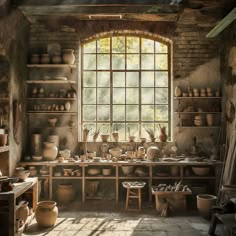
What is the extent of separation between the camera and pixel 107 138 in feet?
26.3

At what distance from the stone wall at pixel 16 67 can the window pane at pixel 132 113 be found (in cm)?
240

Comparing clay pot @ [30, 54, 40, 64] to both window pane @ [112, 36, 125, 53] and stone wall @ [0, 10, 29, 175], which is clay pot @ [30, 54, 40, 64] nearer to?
stone wall @ [0, 10, 29, 175]

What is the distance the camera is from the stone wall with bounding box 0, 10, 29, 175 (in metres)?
6.55

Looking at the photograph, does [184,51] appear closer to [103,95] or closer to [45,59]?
[103,95]

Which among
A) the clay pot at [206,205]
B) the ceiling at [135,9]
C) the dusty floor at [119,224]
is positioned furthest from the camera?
the ceiling at [135,9]

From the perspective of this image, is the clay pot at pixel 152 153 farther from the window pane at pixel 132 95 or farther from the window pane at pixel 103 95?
the window pane at pixel 103 95

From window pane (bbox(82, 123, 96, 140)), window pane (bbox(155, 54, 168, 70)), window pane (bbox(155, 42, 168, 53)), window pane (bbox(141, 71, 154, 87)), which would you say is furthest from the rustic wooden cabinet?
window pane (bbox(155, 42, 168, 53))

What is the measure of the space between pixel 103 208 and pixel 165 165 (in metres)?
1.72

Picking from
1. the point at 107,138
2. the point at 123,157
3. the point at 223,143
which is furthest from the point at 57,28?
the point at 223,143

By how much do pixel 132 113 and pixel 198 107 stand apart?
1.56 meters

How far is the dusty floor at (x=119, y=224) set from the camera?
5449 mm

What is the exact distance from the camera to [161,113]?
27.5 ft

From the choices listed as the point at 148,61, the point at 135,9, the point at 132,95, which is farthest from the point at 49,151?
the point at 135,9

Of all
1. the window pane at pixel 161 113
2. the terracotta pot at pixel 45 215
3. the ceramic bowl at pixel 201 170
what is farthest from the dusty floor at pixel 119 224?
the window pane at pixel 161 113
